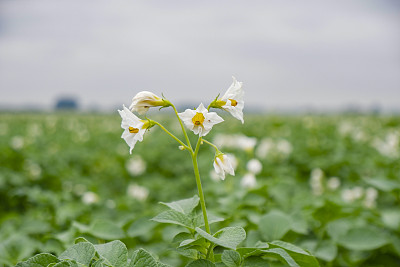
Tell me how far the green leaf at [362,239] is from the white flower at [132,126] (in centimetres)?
123

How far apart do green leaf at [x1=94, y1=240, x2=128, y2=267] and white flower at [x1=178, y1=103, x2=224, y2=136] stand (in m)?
0.43

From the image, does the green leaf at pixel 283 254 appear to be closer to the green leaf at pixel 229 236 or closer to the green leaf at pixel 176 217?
the green leaf at pixel 229 236

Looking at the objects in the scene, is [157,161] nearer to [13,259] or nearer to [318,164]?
[318,164]

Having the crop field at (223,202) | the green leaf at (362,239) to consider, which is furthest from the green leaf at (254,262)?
the green leaf at (362,239)

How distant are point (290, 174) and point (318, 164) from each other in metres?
0.77

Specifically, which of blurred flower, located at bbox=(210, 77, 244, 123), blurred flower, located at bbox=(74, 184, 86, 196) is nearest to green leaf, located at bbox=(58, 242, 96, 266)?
blurred flower, located at bbox=(210, 77, 244, 123)

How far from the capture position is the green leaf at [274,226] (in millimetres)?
1510

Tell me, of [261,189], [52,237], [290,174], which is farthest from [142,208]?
[290,174]

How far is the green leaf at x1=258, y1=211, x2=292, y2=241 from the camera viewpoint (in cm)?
151

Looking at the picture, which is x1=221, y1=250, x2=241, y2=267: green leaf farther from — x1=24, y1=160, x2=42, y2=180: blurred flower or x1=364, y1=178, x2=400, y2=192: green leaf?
x1=24, y1=160, x2=42, y2=180: blurred flower

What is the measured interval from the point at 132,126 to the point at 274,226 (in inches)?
31.2

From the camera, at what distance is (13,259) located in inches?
60.4

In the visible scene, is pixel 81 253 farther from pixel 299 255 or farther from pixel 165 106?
pixel 299 255

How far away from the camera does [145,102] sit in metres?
1.19
